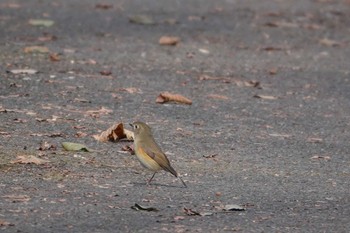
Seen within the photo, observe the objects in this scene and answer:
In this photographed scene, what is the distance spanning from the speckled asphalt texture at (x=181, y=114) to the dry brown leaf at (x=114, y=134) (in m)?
0.05

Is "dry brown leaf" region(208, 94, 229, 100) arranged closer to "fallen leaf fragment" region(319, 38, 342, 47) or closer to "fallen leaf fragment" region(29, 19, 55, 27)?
"fallen leaf fragment" region(29, 19, 55, 27)

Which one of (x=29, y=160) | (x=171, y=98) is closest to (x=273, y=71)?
(x=171, y=98)

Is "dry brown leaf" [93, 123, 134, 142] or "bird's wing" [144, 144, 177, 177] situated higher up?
"bird's wing" [144, 144, 177, 177]

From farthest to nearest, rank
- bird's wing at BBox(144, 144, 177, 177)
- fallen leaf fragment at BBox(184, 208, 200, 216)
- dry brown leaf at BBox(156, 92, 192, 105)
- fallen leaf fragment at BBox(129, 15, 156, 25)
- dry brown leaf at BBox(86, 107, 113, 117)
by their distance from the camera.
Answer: fallen leaf fragment at BBox(129, 15, 156, 25)
dry brown leaf at BBox(156, 92, 192, 105)
dry brown leaf at BBox(86, 107, 113, 117)
bird's wing at BBox(144, 144, 177, 177)
fallen leaf fragment at BBox(184, 208, 200, 216)

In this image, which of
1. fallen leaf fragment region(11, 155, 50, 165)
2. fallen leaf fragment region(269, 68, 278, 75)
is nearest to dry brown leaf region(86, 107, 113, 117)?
fallen leaf fragment region(11, 155, 50, 165)

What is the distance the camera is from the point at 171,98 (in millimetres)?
10648

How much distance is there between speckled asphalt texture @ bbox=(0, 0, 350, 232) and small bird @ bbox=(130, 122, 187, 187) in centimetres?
16

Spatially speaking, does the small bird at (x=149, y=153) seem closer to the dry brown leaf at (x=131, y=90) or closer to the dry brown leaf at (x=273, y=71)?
the dry brown leaf at (x=131, y=90)

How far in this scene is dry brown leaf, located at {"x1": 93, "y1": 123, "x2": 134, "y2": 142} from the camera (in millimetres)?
8812

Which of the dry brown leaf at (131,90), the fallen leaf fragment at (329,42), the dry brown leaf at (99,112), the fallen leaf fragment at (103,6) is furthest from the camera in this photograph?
the fallen leaf fragment at (103,6)

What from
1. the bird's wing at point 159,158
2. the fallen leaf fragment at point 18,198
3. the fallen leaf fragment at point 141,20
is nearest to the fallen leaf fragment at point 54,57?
the fallen leaf fragment at point 141,20

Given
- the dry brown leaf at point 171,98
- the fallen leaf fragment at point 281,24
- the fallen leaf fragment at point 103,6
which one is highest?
the dry brown leaf at point 171,98

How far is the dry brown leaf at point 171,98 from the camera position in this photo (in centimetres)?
1062

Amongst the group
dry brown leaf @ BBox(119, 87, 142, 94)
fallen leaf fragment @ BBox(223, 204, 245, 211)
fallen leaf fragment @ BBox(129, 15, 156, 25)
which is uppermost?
fallen leaf fragment @ BBox(223, 204, 245, 211)
